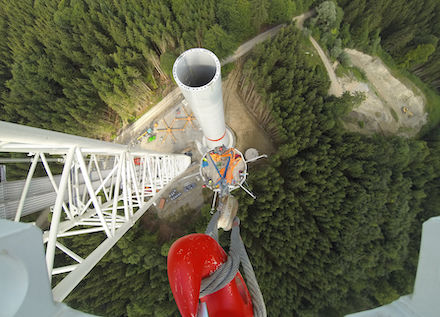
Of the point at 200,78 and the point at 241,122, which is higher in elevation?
the point at 241,122

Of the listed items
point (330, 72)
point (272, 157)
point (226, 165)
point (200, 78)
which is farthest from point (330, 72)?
point (200, 78)

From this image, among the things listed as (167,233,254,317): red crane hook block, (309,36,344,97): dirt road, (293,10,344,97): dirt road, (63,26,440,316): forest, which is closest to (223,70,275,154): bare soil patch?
(63,26,440,316): forest

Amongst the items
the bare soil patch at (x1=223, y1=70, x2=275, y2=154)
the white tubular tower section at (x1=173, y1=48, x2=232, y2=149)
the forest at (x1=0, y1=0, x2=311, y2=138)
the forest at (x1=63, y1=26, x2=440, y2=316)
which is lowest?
the forest at (x1=63, y1=26, x2=440, y2=316)

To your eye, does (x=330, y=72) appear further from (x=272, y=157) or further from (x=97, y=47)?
(x=97, y=47)

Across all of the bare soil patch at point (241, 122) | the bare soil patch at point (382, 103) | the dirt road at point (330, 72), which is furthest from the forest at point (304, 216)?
the bare soil patch at point (382, 103)

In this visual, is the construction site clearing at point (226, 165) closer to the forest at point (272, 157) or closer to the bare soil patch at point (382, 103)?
the forest at point (272, 157)

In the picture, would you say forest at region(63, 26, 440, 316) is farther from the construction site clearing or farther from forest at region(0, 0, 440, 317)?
the construction site clearing

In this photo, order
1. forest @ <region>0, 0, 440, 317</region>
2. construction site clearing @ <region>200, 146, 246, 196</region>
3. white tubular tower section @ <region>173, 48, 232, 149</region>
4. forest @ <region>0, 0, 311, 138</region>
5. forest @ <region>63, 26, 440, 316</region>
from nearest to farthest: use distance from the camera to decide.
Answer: white tubular tower section @ <region>173, 48, 232, 149</region>
construction site clearing @ <region>200, 146, 246, 196</region>
forest @ <region>63, 26, 440, 316</region>
forest @ <region>0, 0, 440, 317</region>
forest @ <region>0, 0, 311, 138</region>
